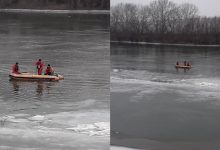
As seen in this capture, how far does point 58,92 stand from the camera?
877 centimetres

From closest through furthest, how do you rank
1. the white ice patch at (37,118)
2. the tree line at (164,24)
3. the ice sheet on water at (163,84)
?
the tree line at (164,24)
the ice sheet on water at (163,84)
the white ice patch at (37,118)

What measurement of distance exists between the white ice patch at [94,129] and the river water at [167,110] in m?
1.47

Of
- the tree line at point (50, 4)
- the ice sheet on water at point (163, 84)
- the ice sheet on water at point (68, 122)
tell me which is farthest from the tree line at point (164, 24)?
the tree line at point (50, 4)

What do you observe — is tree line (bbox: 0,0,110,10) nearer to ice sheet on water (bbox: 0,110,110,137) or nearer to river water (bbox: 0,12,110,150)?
river water (bbox: 0,12,110,150)

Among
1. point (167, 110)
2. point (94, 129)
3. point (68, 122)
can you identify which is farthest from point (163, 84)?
point (68, 122)

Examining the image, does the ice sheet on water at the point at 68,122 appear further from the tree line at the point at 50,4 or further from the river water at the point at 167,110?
the tree line at the point at 50,4

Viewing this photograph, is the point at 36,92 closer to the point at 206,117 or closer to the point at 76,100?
the point at 76,100

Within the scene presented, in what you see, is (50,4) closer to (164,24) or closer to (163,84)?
(163,84)

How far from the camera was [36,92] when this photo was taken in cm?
876

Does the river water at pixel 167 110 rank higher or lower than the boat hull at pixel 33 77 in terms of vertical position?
higher

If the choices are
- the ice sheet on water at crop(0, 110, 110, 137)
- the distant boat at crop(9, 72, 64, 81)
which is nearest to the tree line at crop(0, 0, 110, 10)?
the distant boat at crop(9, 72, 64, 81)

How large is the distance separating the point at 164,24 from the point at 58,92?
5211 mm

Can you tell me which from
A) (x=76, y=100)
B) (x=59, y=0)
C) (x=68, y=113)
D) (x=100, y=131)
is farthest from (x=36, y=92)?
(x=59, y=0)

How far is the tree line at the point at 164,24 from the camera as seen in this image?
3549mm
